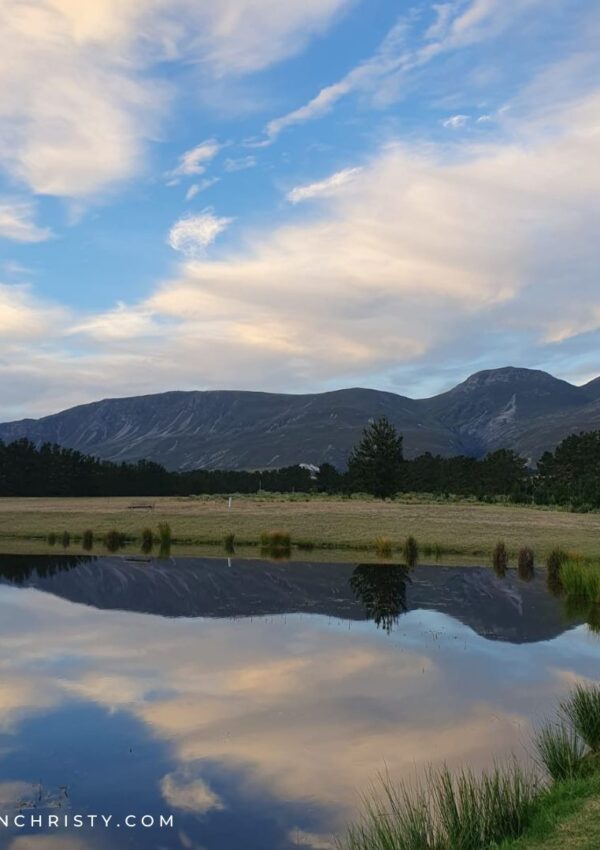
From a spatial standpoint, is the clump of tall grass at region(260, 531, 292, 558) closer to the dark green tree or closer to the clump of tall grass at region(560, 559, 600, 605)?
the clump of tall grass at region(560, 559, 600, 605)

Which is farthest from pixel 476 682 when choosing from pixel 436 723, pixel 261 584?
pixel 261 584

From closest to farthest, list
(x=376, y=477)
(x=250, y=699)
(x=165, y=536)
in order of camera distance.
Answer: (x=250, y=699)
(x=165, y=536)
(x=376, y=477)

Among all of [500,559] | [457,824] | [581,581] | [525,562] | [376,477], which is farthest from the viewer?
[376,477]

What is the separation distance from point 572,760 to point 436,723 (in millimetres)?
3959

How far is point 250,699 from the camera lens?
16.9 meters

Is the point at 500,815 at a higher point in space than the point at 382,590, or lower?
higher

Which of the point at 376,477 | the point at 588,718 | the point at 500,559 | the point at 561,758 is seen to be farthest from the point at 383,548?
the point at 376,477

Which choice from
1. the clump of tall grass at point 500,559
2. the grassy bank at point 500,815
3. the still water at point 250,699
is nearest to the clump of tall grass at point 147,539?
the still water at point 250,699

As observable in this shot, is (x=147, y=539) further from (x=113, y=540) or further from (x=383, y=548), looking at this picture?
(x=383, y=548)

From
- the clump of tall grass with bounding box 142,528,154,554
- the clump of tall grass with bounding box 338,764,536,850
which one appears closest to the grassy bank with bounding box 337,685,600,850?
the clump of tall grass with bounding box 338,764,536,850

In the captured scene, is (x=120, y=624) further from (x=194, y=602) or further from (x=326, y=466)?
(x=326, y=466)

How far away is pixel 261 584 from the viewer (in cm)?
3491

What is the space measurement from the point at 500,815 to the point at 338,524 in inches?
1939

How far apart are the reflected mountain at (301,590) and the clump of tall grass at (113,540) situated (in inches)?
255
